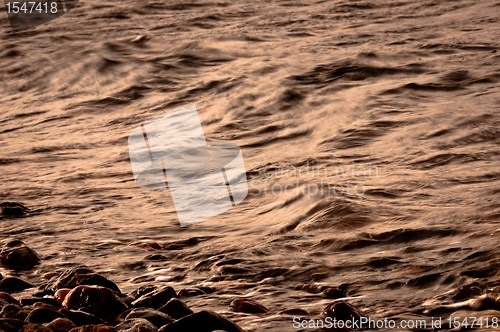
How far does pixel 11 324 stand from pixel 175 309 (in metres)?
0.63

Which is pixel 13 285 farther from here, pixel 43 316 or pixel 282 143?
pixel 282 143

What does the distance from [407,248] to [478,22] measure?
6.10 metres

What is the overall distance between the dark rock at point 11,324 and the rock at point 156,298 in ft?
1.83

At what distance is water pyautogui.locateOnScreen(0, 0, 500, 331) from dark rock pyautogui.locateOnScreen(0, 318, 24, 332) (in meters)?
0.83

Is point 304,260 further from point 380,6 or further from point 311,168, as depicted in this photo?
point 380,6

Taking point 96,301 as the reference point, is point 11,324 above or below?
above

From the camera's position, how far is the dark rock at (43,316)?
2.96m

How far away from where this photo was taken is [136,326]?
2.84m

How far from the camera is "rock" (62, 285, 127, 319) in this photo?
3197 millimetres

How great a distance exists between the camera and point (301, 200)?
490 centimetres

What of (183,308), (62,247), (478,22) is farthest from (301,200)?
(478,22)

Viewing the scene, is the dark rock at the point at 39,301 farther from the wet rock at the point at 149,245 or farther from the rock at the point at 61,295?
the wet rock at the point at 149,245

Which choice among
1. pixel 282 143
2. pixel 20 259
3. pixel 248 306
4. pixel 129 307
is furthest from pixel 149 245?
pixel 282 143

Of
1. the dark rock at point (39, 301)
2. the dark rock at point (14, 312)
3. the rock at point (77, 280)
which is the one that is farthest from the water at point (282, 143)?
the dark rock at point (14, 312)
